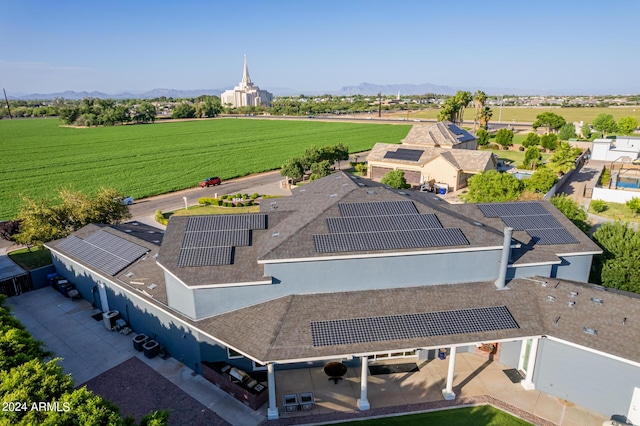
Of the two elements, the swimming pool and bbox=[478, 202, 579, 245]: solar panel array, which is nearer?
bbox=[478, 202, 579, 245]: solar panel array

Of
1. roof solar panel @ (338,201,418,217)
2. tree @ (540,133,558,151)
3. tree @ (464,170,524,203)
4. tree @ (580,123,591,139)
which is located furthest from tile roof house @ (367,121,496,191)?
tree @ (580,123,591,139)

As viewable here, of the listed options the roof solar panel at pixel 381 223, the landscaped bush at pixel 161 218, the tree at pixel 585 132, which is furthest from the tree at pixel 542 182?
the tree at pixel 585 132

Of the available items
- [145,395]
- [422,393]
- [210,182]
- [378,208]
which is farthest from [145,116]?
[422,393]

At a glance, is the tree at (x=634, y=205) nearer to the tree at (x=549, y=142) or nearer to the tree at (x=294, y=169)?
the tree at (x=294, y=169)

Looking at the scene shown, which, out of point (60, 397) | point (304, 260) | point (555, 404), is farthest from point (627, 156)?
point (60, 397)

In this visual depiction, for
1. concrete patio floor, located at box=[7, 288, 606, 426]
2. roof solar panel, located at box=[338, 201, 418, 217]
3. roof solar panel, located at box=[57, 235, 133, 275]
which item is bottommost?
concrete patio floor, located at box=[7, 288, 606, 426]

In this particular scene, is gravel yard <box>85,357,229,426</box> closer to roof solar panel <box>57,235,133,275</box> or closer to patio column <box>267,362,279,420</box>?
patio column <box>267,362,279,420</box>

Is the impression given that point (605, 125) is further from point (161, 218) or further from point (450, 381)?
point (450, 381)
